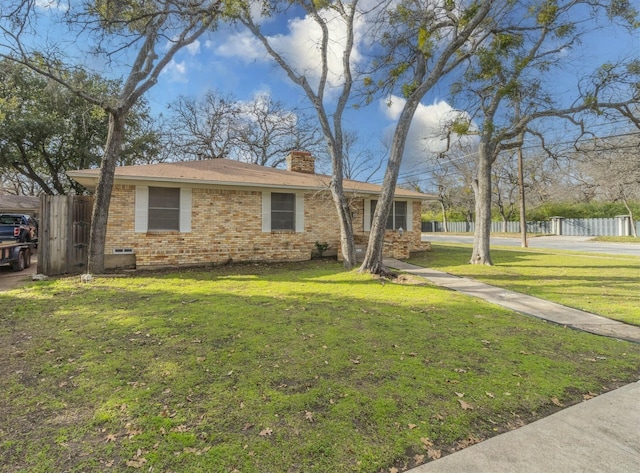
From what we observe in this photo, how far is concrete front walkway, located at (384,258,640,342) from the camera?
15.7 ft

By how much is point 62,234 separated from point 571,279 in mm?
14256

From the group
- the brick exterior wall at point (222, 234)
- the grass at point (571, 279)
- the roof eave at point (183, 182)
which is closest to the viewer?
the grass at point (571, 279)

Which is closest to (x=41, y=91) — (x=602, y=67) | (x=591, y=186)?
(x=602, y=67)

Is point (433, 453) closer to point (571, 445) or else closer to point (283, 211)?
point (571, 445)

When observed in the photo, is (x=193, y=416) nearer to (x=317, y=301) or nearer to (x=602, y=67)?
(x=317, y=301)

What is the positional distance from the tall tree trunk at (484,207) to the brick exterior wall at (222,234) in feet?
13.4

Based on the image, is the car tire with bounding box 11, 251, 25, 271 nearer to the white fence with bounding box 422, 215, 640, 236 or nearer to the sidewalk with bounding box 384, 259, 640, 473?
the sidewalk with bounding box 384, 259, 640, 473

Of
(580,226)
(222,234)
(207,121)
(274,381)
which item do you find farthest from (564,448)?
(580,226)

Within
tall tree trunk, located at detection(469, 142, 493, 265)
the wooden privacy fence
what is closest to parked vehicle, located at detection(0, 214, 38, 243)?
the wooden privacy fence

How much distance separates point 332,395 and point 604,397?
246 centimetres

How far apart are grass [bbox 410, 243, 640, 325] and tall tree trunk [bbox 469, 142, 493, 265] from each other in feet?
1.79

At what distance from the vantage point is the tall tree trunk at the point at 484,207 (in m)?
11.4

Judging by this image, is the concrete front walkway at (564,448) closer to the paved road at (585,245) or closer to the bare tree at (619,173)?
the paved road at (585,245)

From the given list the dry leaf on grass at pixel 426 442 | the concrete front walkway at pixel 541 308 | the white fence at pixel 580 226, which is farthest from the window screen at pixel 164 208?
the white fence at pixel 580 226
